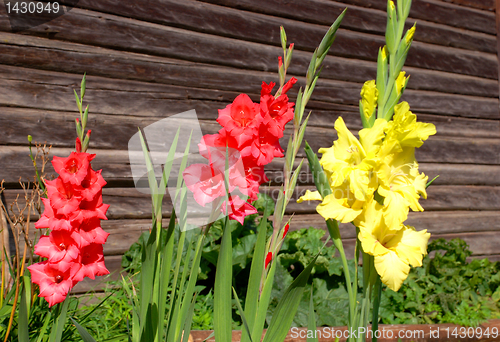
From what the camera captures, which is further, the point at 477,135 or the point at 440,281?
the point at 477,135

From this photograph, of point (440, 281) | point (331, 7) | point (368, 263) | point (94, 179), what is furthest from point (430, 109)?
point (94, 179)

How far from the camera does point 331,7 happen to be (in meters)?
2.91

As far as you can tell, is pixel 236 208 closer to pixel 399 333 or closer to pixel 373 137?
pixel 373 137

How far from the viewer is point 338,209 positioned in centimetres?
64

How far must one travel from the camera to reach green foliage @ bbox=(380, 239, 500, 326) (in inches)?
86.7

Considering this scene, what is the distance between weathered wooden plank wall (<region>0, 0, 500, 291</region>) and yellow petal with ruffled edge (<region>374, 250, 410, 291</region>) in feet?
6.59

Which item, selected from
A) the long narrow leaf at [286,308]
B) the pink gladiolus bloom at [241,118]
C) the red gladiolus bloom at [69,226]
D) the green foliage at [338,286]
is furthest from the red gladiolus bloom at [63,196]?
the green foliage at [338,286]

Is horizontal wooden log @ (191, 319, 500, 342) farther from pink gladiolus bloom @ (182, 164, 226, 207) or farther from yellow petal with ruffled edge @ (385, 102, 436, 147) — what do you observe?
yellow petal with ruffled edge @ (385, 102, 436, 147)

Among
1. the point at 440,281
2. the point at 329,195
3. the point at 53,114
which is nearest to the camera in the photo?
the point at 329,195

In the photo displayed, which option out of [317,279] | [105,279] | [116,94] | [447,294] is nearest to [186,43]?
[116,94]

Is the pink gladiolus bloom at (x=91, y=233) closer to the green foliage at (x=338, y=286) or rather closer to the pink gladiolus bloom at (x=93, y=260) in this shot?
the pink gladiolus bloom at (x=93, y=260)

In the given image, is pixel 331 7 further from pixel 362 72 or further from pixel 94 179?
pixel 94 179

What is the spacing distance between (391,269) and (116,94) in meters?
2.18

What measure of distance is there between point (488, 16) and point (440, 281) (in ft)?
9.86
